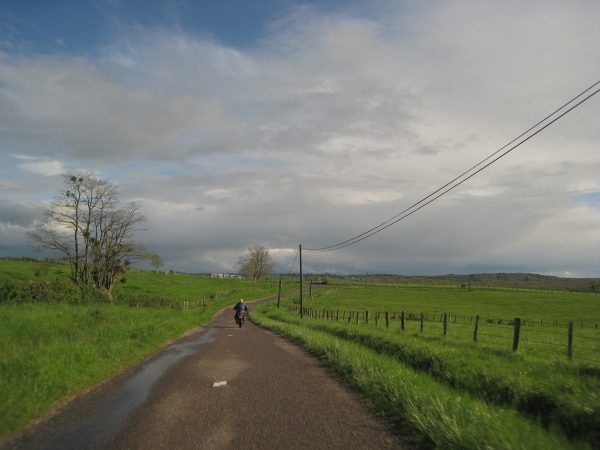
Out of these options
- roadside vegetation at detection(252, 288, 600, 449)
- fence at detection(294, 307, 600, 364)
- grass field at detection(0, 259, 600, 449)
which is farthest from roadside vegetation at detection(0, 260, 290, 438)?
fence at detection(294, 307, 600, 364)

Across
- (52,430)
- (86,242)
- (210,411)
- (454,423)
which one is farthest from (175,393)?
(86,242)

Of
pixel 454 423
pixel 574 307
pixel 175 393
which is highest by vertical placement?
pixel 454 423

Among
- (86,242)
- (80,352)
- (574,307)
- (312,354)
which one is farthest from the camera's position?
(574,307)

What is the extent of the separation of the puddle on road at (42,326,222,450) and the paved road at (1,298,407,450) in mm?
12

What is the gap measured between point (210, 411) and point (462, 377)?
5888 mm

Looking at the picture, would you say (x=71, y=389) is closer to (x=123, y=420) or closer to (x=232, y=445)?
(x=123, y=420)

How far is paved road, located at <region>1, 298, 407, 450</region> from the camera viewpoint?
5.29 metres

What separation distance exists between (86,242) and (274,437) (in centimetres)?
4655

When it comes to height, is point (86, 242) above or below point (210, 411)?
above

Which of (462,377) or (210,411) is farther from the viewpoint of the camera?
(462,377)

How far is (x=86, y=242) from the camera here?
45.6 m

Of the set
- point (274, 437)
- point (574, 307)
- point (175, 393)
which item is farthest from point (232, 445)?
point (574, 307)

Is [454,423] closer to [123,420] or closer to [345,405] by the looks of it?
[345,405]

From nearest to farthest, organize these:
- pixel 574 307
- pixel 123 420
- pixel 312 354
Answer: pixel 123 420, pixel 312 354, pixel 574 307
